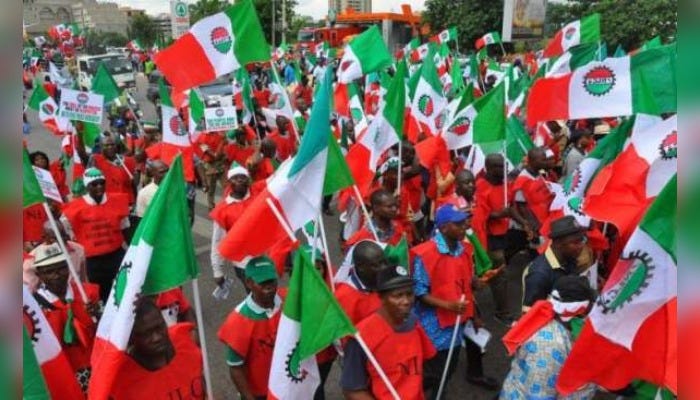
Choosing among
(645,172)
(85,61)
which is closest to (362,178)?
(645,172)

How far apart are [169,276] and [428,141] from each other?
4434mm

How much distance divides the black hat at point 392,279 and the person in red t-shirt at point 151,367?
1.10 m

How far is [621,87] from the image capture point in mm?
4926

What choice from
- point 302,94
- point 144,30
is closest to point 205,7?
point 144,30

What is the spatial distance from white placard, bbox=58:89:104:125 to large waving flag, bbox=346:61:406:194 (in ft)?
13.6

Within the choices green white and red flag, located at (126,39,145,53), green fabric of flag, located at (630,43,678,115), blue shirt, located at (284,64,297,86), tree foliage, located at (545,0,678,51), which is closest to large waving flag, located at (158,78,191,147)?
green fabric of flag, located at (630,43,678,115)

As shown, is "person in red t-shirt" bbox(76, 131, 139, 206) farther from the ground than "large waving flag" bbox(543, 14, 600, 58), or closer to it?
closer to it

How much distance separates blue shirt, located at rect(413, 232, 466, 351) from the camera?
394 centimetres

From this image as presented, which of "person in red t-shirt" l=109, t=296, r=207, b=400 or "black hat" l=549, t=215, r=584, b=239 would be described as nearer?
"person in red t-shirt" l=109, t=296, r=207, b=400

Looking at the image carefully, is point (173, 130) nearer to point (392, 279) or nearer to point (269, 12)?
point (392, 279)

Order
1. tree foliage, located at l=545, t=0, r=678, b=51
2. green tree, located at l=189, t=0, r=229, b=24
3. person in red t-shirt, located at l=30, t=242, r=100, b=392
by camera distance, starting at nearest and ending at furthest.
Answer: person in red t-shirt, located at l=30, t=242, r=100, b=392
tree foliage, located at l=545, t=0, r=678, b=51
green tree, located at l=189, t=0, r=229, b=24

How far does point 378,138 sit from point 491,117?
1341 millimetres

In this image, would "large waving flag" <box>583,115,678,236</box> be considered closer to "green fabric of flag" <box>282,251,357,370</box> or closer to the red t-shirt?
"green fabric of flag" <box>282,251,357,370</box>

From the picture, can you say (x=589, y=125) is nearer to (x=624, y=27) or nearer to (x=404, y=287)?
(x=404, y=287)
